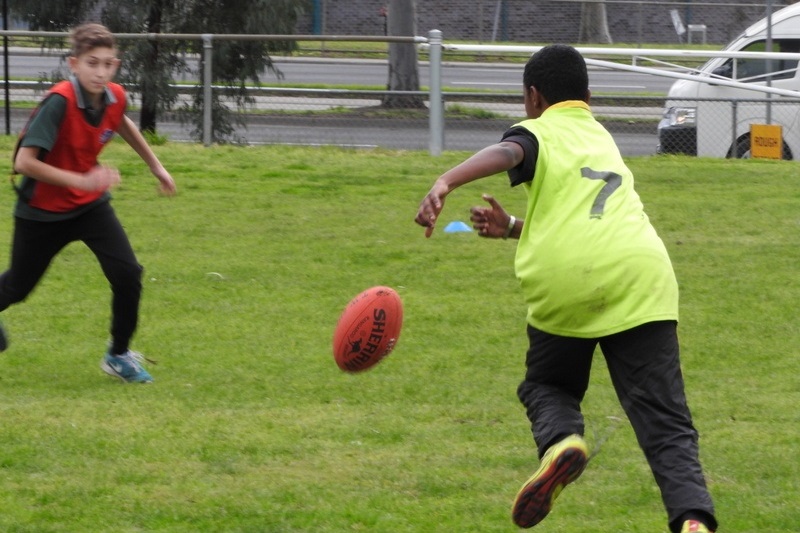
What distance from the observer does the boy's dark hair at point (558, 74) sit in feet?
14.0

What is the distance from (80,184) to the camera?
221 inches

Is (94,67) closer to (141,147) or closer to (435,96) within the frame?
(141,147)

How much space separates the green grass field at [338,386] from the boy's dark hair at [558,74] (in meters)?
1.63

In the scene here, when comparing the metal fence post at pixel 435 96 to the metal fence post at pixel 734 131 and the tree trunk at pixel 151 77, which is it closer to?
the metal fence post at pixel 734 131

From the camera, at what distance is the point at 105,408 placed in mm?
6070

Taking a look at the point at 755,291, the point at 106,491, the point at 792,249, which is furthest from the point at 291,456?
the point at 792,249

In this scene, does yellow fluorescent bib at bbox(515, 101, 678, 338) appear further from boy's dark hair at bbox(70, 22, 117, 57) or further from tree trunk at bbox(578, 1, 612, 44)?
tree trunk at bbox(578, 1, 612, 44)

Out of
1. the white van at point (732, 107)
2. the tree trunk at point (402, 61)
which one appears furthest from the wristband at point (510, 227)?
the tree trunk at point (402, 61)

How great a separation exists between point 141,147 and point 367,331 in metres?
1.88

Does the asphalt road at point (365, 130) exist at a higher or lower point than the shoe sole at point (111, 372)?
higher

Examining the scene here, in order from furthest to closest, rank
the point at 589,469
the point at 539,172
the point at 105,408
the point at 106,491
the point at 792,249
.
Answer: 1. the point at 792,249
2. the point at 105,408
3. the point at 589,469
4. the point at 106,491
5. the point at 539,172

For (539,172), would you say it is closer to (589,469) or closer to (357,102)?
(589,469)

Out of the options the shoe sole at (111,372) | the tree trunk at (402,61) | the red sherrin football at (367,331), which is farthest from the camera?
the tree trunk at (402,61)

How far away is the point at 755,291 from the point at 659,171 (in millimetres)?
4821
